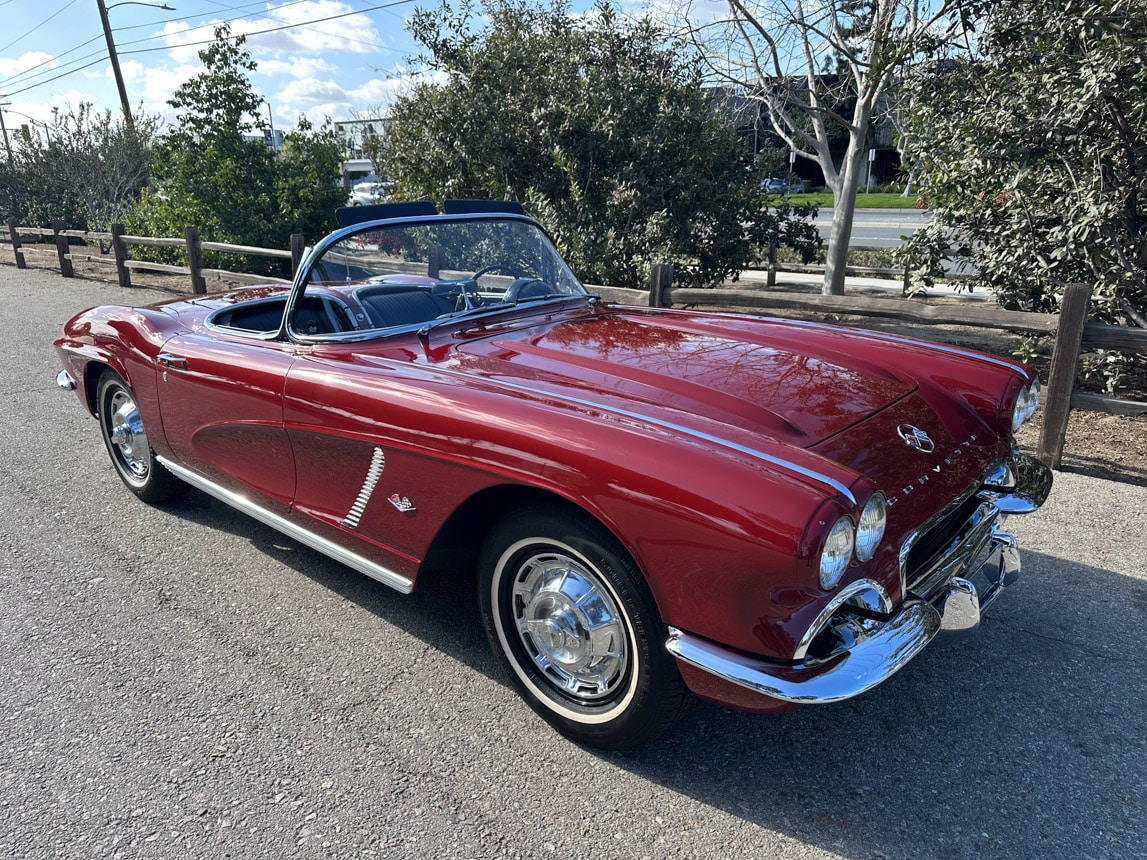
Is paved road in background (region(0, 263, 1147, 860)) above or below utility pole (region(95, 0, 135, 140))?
below

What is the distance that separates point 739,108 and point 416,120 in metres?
4.37

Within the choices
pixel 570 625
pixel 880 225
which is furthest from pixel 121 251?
pixel 880 225

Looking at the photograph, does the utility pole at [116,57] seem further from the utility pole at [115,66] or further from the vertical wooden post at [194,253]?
the vertical wooden post at [194,253]

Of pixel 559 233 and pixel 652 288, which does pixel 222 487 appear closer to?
pixel 652 288

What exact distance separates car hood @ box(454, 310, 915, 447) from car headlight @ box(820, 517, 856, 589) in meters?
0.37

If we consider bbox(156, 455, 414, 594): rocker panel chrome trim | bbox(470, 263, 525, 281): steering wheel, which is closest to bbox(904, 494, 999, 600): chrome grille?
bbox(156, 455, 414, 594): rocker panel chrome trim

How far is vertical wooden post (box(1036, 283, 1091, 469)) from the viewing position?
4598 millimetres

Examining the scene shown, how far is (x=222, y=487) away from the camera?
3490 mm

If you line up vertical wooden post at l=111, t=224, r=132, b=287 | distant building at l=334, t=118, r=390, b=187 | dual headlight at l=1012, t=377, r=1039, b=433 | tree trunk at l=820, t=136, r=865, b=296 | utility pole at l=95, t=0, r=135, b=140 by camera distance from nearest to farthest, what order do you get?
dual headlight at l=1012, t=377, r=1039, b=433 → tree trunk at l=820, t=136, r=865, b=296 → vertical wooden post at l=111, t=224, r=132, b=287 → distant building at l=334, t=118, r=390, b=187 → utility pole at l=95, t=0, r=135, b=140

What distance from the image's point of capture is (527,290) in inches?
143

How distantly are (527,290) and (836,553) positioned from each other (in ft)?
6.89

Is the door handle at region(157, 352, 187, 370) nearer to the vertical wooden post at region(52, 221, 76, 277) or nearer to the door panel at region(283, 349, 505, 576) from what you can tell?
the door panel at region(283, 349, 505, 576)

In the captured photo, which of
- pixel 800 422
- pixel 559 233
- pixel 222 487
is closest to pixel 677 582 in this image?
pixel 800 422

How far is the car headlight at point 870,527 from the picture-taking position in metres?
2.04
